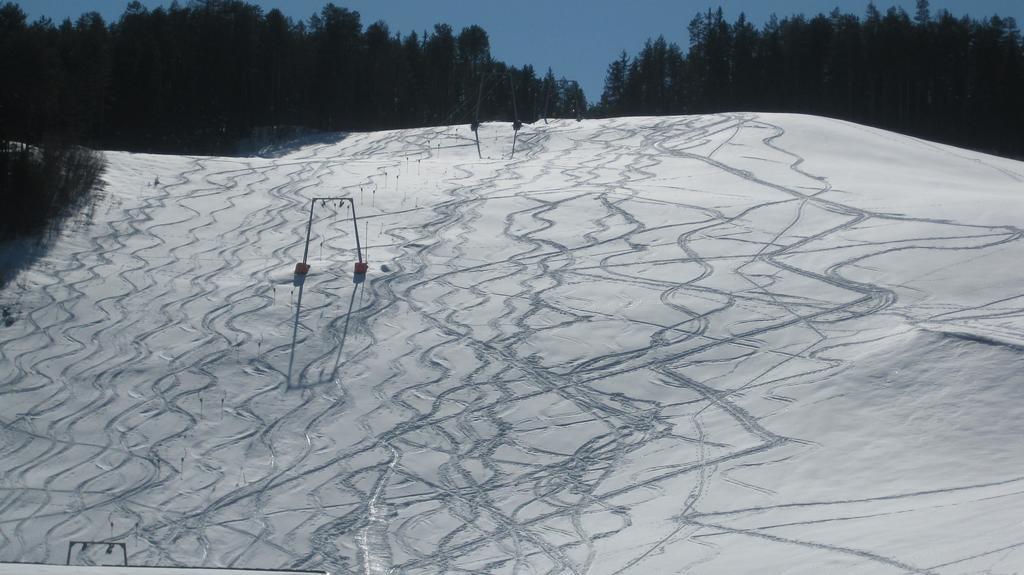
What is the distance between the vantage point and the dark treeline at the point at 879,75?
5394 cm

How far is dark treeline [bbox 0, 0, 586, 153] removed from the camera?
44312mm

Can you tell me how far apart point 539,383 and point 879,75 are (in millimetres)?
49933

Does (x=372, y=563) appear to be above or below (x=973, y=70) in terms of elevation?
below

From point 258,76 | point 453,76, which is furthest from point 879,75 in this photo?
point 258,76

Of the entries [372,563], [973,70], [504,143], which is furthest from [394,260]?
[973,70]

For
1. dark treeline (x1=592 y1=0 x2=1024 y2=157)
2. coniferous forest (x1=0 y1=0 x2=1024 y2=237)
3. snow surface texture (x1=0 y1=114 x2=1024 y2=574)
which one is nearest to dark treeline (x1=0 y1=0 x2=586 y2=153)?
coniferous forest (x1=0 y1=0 x2=1024 y2=237)

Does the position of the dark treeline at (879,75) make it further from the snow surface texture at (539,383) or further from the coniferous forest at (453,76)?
the snow surface texture at (539,383)

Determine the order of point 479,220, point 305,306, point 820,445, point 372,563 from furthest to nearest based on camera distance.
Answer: point 479,220 → point 305,306 → point 820,445 → point 372,563

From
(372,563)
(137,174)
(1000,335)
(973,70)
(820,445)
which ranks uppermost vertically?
(973,70)

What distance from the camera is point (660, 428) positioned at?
12.2 meters

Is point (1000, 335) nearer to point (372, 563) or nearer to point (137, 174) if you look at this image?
point (372, 563)

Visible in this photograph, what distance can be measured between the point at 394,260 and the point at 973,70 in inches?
1914

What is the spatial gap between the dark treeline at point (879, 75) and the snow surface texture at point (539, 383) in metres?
37.6

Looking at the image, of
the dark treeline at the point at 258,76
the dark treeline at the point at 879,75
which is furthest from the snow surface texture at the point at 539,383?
the dark treeline at the point at 879,75
